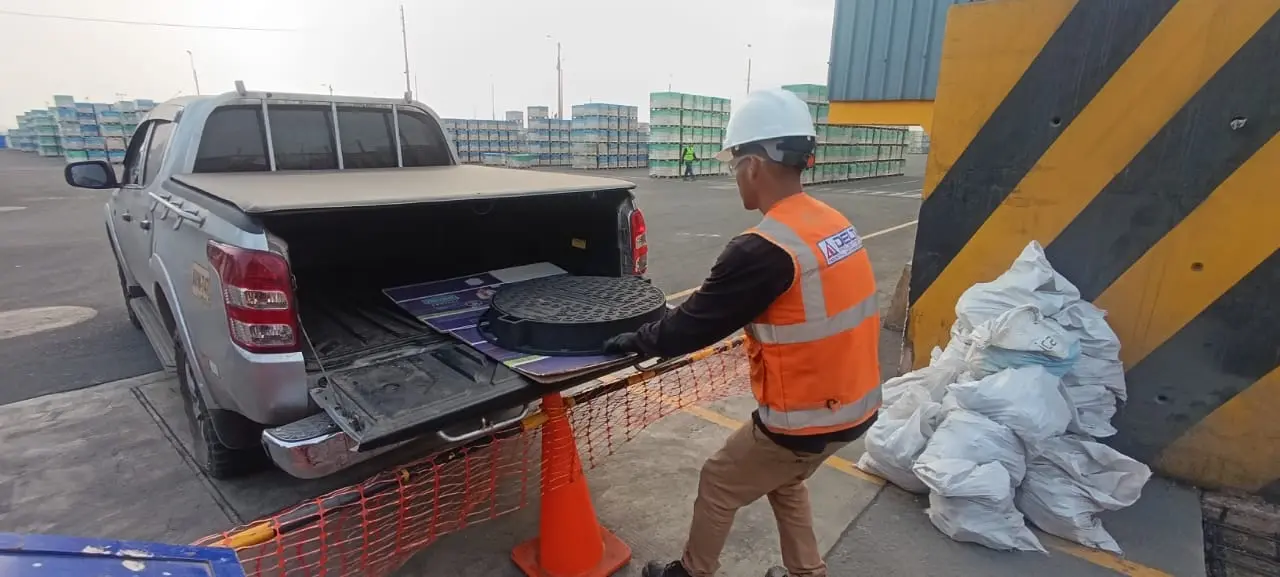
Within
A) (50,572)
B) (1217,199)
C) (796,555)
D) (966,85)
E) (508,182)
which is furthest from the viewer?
(966,85)

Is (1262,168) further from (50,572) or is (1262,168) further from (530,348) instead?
(50,572)

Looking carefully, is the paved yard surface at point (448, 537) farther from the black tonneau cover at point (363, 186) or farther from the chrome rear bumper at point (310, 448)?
the black tonneau cover at point (363, 186)

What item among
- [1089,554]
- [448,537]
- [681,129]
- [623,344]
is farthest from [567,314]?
[681,129]

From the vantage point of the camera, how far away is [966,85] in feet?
11.4

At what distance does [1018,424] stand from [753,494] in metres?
1.40

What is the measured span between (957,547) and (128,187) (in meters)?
5.15

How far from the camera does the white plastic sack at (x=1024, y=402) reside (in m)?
2.74

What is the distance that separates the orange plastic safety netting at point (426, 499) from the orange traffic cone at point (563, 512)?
0.15 ft

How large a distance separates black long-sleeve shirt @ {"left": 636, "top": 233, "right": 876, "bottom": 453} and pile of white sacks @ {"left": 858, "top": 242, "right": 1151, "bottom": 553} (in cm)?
99

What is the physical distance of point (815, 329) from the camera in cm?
187

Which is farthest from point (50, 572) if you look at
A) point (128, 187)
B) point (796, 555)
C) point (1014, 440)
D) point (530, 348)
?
point (128, 187)

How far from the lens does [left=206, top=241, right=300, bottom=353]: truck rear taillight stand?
210 centimetres

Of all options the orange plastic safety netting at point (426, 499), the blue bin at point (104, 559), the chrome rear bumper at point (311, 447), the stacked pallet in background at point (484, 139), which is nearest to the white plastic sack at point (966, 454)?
the orange plastic safety netting at point (426, 499)

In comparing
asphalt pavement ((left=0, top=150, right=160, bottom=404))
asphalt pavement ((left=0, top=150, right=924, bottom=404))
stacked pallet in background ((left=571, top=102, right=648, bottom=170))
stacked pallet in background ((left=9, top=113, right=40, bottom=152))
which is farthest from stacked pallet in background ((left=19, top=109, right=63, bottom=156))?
asphalt pavement ((left=0, top=150, right=160, bottom=404))
